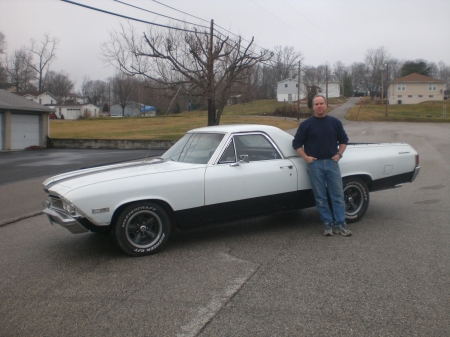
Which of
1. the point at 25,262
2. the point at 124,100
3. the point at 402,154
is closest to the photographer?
the point at 25,262

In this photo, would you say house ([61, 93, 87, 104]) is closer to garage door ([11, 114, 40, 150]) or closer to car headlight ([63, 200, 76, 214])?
garage door ([11, 114, 40, 150])

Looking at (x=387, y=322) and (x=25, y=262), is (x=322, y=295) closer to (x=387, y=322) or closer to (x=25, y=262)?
(x=387, y=322)

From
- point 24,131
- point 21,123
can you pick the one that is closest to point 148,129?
point 24,131

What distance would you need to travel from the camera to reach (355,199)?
694 cm

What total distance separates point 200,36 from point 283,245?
1981 cm

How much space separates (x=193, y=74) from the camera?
2412 centimetres

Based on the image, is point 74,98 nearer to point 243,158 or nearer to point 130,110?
point 130,110

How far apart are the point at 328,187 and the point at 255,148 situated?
111 centimetres

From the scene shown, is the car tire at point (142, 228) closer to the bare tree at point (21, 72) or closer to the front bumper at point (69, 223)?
the front bumper at point (69, 223)

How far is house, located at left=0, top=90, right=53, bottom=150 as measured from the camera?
1060 inches

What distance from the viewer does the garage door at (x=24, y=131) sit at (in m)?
27.7

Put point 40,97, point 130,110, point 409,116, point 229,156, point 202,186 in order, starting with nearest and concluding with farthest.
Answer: point 202,186 → point 229,156 → point 409,116 → point 40,97 → point 130,110

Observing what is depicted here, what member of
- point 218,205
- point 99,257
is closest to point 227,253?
point 218,205

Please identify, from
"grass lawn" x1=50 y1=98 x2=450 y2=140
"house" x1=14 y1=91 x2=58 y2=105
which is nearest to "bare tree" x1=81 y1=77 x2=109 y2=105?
"house" x1=14 y1=91 x2=58 y2=105
